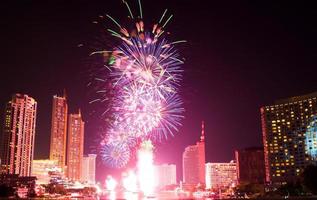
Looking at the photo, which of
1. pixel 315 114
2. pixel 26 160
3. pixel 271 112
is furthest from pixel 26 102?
pixel 315 114

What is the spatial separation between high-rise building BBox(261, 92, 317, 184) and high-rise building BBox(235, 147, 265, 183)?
1460 inches

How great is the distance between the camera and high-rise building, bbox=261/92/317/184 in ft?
454

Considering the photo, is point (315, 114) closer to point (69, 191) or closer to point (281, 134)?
point (281, 134)

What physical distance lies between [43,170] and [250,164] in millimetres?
93761

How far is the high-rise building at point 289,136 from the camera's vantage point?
13838 cm

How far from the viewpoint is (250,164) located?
634 feet

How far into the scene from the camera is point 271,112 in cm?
15462

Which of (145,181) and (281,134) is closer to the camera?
(145,181)

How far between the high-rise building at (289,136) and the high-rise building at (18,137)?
304 ft

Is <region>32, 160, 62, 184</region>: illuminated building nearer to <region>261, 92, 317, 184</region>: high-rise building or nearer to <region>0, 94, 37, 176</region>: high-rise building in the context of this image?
<region>0, 94, 37, 176</region>: high-rise building

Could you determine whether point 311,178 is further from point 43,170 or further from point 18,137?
point 43,170

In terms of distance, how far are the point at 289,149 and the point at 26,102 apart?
101886 mm

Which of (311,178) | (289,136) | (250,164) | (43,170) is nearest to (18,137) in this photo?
(43,170)

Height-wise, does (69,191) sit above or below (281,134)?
below
